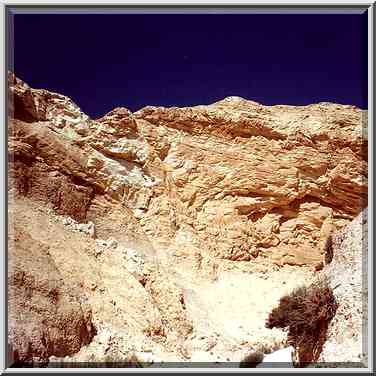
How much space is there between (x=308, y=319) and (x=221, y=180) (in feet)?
18.4

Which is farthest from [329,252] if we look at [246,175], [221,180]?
[221,180]

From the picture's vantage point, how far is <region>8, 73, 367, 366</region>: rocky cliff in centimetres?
1203

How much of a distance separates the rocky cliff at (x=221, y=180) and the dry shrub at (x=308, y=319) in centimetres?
266

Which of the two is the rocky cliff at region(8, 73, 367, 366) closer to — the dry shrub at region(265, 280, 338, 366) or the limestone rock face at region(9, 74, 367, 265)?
the limestone rock face at region(9, 74, 367, 265)

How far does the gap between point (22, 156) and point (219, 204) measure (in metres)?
5.78

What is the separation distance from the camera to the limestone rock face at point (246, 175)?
13.0m

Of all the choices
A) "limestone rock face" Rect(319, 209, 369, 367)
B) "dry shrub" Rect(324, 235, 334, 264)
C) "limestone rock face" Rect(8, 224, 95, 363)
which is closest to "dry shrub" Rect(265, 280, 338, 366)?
"limestone rock face" Rect(319, 209, 369, 367)

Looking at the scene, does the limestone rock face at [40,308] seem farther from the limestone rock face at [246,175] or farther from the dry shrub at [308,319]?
the limestone rock face at [246,175]

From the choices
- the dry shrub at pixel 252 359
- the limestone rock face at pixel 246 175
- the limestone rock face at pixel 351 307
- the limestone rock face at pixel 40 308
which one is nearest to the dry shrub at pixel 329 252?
the limestone rock face at pixel 246 175

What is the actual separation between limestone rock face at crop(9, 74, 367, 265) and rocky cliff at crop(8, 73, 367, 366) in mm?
26

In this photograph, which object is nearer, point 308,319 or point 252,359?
point 252,359

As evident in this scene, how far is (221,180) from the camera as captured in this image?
1366 cm

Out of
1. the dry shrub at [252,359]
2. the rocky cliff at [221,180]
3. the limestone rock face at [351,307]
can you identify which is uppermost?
the rocky cliff at [221,180]

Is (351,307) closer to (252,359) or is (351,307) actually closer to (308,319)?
(308,319)
